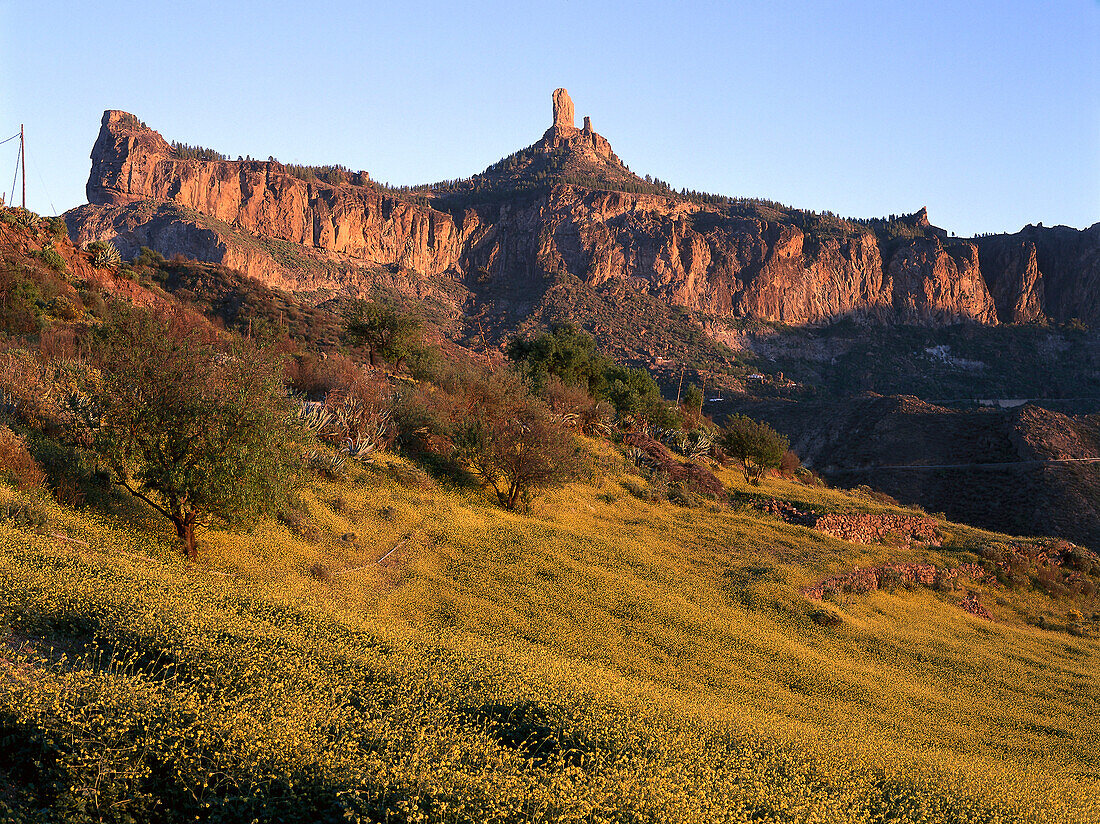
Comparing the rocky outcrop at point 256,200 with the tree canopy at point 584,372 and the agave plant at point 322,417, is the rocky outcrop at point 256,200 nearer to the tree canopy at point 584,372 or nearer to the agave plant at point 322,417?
the tree canopy at point 584,372

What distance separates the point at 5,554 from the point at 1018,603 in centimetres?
2614

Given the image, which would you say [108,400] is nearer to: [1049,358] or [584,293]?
[584,293]

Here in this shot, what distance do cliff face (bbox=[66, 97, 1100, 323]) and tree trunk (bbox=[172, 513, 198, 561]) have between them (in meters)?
109

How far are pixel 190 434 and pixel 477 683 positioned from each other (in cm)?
675

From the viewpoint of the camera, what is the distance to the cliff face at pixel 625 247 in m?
120

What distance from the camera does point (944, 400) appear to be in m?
99.2

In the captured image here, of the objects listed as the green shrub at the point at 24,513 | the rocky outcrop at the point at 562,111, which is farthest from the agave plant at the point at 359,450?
the rocky outcrop at the point at 562,111

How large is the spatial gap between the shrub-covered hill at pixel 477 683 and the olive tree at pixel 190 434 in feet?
3.14

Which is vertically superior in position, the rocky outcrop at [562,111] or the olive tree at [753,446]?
the rocky outcrop at [562,111]

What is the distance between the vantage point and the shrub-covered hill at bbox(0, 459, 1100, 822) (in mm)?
5418

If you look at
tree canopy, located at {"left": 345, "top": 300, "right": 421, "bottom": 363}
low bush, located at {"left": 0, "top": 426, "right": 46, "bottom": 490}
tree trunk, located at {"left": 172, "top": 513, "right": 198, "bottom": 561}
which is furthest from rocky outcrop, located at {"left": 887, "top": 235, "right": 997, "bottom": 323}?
low bush, located at {"left": 0, "top": 426, "right": 46, "bottom": 490}

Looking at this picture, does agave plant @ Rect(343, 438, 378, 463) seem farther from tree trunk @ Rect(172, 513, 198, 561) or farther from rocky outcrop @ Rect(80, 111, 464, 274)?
rocky outcrop @ Rect(80, 111, 464, 274)

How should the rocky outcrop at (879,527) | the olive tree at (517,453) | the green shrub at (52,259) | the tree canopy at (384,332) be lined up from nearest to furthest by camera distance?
the olive tree at (517,453) → the rocky outcrop at (879,527) → the green shrub at (52,259) → the tree canopy at (384,332)

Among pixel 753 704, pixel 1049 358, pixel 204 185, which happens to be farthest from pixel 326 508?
pixel 1049 358
